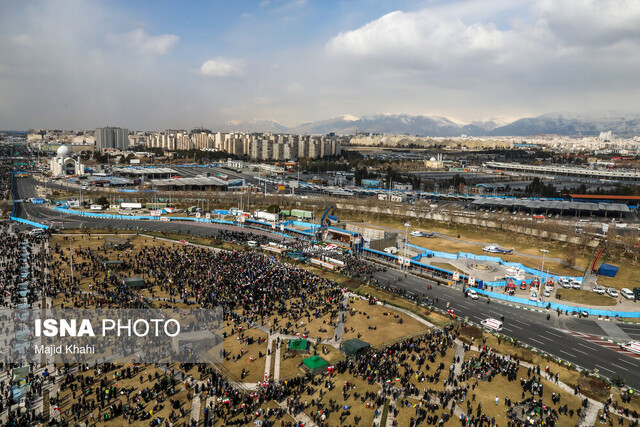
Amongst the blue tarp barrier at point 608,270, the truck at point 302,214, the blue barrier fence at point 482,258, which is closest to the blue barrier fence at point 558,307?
the blue barrier fence at point 482,258

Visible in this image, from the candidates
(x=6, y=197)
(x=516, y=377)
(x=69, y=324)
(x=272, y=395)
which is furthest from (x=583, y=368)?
(x=6, y=197)

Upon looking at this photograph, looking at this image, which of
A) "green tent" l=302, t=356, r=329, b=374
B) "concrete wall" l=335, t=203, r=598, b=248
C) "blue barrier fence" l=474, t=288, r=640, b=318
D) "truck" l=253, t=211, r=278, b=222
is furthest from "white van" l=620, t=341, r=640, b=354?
"truck" l=253, t=211, r=278, b=222

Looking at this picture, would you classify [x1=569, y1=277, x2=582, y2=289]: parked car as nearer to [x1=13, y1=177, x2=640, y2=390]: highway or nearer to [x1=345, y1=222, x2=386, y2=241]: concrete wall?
[x1=13, y1=177, x2=640, y2=390]: highway

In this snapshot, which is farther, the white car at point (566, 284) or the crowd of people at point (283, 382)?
the white car at point (566, 284)

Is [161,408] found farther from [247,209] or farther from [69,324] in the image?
[247,209]

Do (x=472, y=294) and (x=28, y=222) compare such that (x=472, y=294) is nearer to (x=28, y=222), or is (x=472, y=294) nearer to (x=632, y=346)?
(x=632, y=346)

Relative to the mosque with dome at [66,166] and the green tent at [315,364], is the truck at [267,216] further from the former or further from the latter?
the mosque with dome at [66,166]
